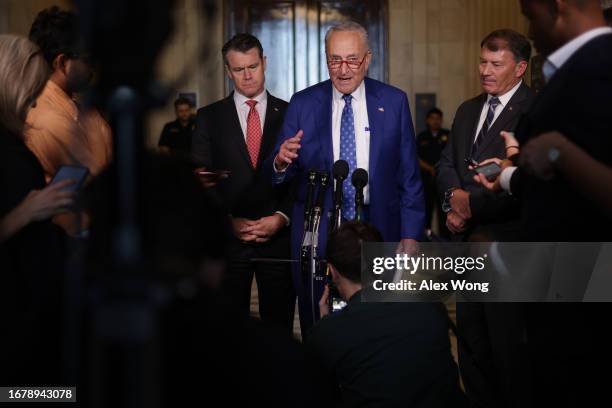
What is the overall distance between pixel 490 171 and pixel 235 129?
212 cm

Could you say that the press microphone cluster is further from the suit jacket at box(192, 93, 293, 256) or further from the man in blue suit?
the suit jacket at box(192, 93, 293, 256)

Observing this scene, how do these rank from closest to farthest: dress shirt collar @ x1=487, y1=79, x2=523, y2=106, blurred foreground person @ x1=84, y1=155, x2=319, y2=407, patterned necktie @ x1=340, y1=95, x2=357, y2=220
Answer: blurred foreground person @ x1=84, y1=155, x2=319, y2=407
patterned necktie @ x1=340, y1=95, x2=357, y2=220
dress shirt collar @ x1=487, y1=79, x2=523, y2=106

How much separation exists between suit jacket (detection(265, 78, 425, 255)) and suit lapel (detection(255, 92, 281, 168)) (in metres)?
0.36

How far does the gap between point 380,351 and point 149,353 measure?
1792 mm

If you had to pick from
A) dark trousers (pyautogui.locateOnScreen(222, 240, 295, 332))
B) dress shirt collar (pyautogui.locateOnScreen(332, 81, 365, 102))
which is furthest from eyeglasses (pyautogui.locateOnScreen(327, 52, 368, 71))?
dark trousers (pyautogui.locateOnScreen(222, 240, 295, 332))

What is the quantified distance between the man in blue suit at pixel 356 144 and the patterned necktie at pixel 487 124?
→ 317mm

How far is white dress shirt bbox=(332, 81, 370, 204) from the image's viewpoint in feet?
14.8

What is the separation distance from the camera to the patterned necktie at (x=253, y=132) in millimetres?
5090

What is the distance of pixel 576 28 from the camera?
2355 mm

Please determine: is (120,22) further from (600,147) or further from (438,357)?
(438,357)

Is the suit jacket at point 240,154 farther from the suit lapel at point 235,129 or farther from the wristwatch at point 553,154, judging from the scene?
the wristwatch at point 553,154

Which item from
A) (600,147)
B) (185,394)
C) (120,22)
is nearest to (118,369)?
(185,394)

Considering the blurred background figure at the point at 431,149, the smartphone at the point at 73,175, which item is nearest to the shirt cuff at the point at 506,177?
the smartphone at the point at 73,175

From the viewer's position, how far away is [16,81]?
3.05m
